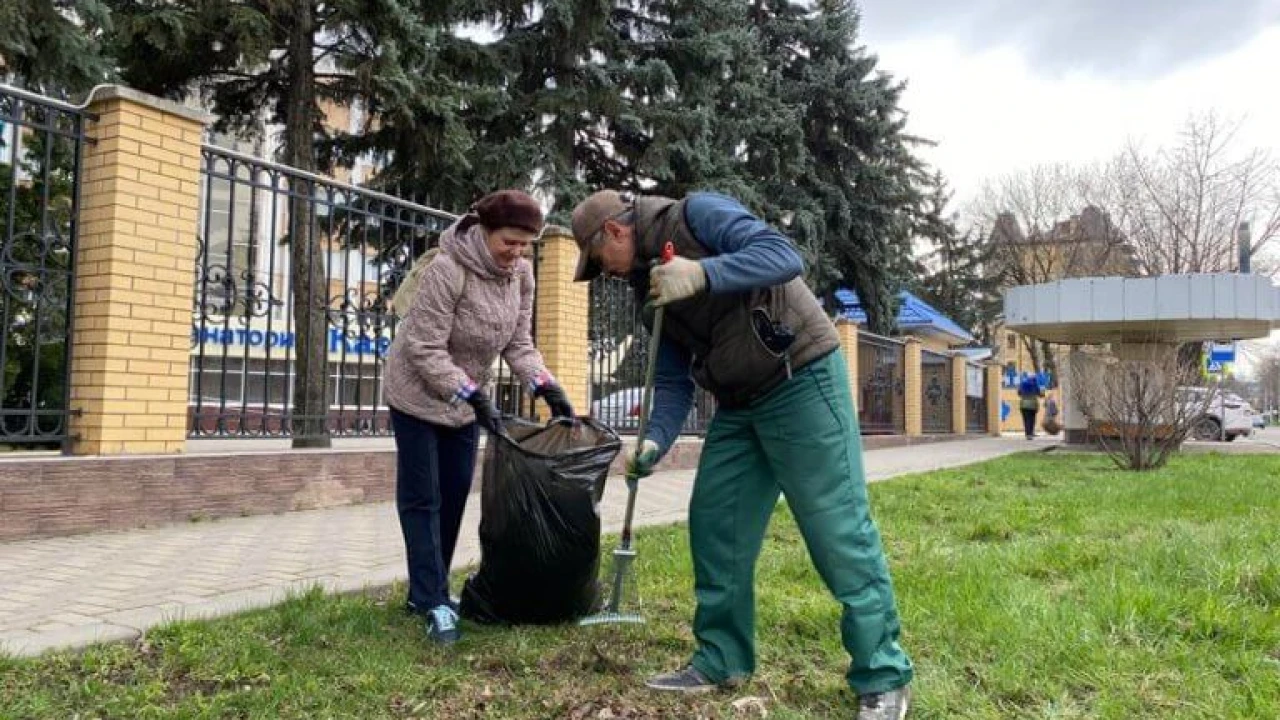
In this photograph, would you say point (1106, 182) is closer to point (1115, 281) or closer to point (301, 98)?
point (1115, 281)

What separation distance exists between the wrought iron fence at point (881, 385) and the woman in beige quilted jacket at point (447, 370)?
45.8ft

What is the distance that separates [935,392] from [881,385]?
387cm

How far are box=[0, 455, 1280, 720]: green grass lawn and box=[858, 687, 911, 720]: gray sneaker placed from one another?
11 centimetres

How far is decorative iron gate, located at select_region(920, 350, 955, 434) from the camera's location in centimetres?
2112

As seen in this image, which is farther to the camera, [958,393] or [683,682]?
[958,393]

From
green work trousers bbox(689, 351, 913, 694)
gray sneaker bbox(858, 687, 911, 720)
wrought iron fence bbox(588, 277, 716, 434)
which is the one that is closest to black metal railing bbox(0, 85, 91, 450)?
green work trousers bbox(689, 351, 913, 694)

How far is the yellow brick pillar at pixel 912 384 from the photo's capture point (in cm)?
1969

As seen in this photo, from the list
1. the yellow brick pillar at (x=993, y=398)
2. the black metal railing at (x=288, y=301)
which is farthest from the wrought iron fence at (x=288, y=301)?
the yellow brick pillar at (x=993, y=398)

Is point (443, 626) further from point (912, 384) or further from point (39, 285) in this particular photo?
point (912, 384)

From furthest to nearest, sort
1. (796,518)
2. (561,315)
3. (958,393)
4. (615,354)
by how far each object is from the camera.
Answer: (958,393) < (615,354) < (561,315) < (796,518)

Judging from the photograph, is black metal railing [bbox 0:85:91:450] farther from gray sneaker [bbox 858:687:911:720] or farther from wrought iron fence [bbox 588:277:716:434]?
wrought iron fence [bbox 588:277:716:434]

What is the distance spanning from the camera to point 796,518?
282 cm

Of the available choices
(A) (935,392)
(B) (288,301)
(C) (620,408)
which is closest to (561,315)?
(C) (620,408)

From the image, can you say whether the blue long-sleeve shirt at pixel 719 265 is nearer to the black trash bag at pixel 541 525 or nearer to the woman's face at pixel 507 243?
the black trash bag at pixel 541 525
